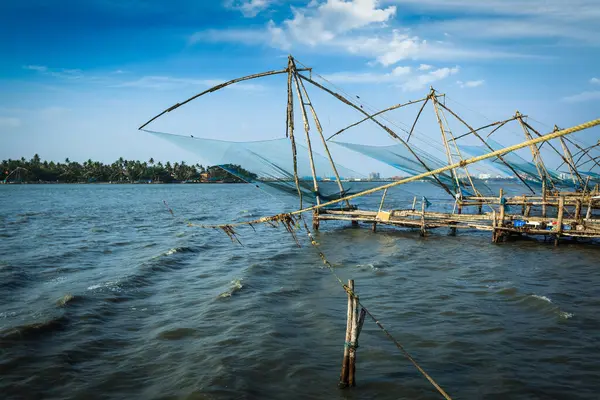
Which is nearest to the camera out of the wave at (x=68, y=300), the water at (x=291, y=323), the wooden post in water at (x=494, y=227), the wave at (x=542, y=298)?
the water at (x=291, y=323)

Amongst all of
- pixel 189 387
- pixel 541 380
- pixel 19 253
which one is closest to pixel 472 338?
pixel 541 380

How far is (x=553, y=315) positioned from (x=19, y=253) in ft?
47.7

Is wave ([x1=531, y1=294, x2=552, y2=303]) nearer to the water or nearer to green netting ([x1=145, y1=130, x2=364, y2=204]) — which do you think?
the water

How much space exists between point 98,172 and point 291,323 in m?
118

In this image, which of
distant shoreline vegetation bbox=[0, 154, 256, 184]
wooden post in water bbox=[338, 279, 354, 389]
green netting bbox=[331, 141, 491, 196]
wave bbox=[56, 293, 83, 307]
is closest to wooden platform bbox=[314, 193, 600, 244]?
green netting bbox=[331, 141, 491, 196]

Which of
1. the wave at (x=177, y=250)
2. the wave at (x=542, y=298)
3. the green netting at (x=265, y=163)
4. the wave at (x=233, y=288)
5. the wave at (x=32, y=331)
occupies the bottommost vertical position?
the wave at (x=32, y=331)

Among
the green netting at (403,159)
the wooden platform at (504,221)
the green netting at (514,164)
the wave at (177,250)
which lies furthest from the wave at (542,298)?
the green netting at (514,164)

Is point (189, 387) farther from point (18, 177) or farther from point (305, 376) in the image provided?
point (18, 177)

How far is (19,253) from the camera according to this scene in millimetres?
12797

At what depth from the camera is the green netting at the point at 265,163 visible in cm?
1079

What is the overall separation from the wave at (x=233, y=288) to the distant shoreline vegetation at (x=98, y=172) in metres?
84.2

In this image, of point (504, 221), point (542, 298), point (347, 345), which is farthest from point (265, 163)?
point (504, 221)

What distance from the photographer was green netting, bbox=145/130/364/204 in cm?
1079

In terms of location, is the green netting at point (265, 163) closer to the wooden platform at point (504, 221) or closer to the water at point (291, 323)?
the water at point (291, 323)
